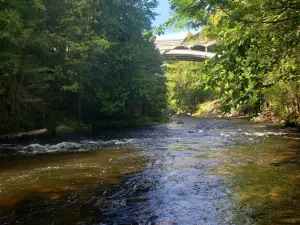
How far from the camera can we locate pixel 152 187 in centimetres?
607

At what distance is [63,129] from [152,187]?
14143 mm

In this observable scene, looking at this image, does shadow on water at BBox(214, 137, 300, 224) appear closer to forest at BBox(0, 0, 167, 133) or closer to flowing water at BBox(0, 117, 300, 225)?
flowing water at BBox(0, 117, 300, 225)

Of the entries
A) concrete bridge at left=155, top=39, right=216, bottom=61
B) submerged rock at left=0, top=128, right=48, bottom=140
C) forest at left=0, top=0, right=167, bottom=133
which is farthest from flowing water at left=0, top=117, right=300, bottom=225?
concrete bridge at left=155, top=39, right=216, bottom=61

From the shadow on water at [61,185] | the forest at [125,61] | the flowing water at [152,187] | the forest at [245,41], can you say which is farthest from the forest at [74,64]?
the forest at [245,41]

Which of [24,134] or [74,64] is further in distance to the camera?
[74,64]

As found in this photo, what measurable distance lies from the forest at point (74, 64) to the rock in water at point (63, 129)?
1.55ft

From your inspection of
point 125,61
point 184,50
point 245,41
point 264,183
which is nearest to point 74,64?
point 125,61

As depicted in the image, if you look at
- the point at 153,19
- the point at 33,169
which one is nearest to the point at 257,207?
the point at 33,169

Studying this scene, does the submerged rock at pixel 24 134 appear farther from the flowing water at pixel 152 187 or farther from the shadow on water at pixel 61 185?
the shadow on water at pixel 61 185

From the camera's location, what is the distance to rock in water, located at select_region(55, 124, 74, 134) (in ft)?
61.1

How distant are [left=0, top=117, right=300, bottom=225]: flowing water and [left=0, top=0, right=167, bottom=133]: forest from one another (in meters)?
5.49

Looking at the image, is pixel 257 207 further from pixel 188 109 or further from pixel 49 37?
pixel 188 109

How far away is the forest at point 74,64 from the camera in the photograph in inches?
560

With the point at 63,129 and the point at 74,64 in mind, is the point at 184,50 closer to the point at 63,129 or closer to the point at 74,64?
the point at 74,64
